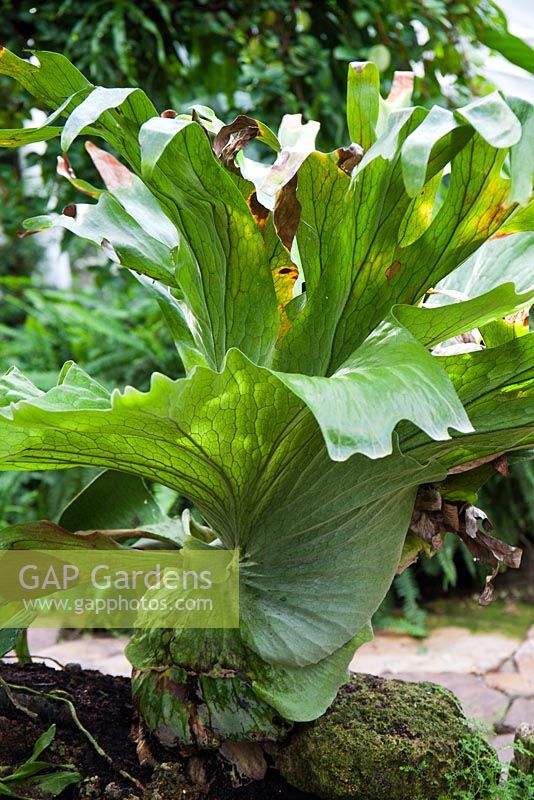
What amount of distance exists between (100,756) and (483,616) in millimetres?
1841

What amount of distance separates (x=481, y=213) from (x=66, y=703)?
2.29 feet

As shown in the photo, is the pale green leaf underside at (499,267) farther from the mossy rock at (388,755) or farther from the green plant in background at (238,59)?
the green plant in background at (238,59)

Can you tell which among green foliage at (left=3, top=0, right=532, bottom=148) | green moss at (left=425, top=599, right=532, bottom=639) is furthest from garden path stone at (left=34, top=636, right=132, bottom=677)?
green foliage at (left=3, top=0, right=532, bottom=148)

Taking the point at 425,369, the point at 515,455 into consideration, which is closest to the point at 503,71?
the point at 515,455

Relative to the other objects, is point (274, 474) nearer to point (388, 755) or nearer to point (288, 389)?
point (288, 389)

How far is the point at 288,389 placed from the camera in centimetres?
69

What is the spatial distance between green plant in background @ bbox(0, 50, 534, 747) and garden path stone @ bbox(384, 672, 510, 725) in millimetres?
544

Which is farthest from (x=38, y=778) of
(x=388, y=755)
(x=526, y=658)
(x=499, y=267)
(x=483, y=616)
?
(x=483, y=616)

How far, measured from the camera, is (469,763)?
824 millimetres

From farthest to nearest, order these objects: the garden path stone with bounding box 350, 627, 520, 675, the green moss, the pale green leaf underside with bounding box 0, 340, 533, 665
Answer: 1. the green moss
2. the garden path stone with bounding box 350, 627, 520, 675
3. the pale green leaf underside with bounding box 0, 340, 533, 665

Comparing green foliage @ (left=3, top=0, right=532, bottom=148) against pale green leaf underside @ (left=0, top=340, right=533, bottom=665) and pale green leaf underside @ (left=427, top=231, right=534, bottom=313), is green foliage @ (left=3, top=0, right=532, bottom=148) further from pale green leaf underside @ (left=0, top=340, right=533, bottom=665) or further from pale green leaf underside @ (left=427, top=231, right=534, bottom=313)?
pale green leaf underside @ (left=0, top=340, right=533, bottom=665)

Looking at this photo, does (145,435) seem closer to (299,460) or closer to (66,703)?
(299,460)

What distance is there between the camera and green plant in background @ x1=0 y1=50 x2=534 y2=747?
690mm

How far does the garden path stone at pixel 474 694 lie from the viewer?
1320 millimetres
